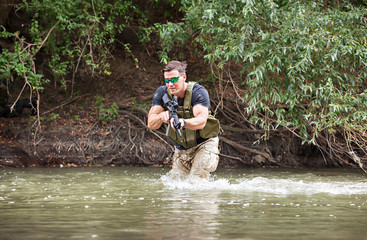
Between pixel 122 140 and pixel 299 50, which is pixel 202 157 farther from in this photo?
pixel 122 140

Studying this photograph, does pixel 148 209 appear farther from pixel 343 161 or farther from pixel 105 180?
pixel 343 161

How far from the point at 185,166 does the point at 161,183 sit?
587mm

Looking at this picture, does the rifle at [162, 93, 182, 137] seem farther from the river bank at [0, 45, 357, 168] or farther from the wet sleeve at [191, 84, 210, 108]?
the river bank at [0, 45, 357, 168]

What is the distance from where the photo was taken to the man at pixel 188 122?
7.46 metres

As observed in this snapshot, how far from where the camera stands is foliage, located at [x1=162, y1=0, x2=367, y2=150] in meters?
9.25

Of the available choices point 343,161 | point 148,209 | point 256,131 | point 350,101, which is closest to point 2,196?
point 148,209

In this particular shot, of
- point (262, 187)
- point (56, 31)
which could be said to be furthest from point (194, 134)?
point (56, 31)

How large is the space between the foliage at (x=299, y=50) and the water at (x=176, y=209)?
4.49 ft

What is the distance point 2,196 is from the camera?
23.7 ft

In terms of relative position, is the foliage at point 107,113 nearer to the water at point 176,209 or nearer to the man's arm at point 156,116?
the water at point 176,209

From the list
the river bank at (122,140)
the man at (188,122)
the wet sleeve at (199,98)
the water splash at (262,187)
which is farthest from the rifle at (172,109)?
the river bank at (122,140)

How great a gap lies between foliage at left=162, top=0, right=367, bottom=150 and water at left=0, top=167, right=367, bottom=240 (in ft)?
4.49

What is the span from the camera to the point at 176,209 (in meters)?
5.82

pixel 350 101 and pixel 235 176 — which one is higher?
pixel 350 101
